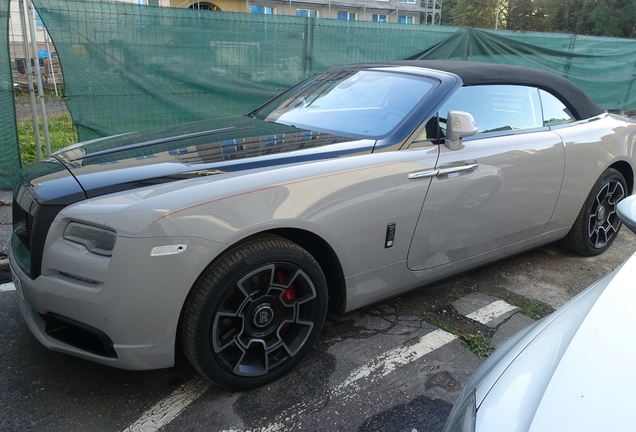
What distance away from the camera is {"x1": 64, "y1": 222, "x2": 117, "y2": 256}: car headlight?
203 centimetres

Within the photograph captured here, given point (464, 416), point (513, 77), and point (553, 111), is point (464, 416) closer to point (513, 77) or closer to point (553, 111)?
point (513, 77)

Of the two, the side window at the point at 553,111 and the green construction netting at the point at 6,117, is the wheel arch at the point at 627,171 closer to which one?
the side window at the point at 553,111

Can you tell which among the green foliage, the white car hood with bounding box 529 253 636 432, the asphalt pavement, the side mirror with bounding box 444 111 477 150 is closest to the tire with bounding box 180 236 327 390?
the asphalt pavement

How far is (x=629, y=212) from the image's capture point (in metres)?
1.99

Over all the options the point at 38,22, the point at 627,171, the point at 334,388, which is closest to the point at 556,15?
the point at 627,171

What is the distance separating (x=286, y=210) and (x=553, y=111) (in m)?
2.49

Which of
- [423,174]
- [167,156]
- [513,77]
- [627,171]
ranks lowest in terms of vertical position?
[627,171]

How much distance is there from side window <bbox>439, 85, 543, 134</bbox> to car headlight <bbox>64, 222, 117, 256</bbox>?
1.96 meters

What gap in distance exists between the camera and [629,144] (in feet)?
13.6

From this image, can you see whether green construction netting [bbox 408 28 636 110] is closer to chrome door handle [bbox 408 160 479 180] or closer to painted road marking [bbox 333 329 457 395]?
chrome door handle [bbox 408 160 479 180]

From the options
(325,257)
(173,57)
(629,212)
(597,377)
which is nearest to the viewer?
(597,377)

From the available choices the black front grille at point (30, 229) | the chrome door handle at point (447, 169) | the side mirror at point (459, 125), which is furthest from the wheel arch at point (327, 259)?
the side mirror at point (459, 125)

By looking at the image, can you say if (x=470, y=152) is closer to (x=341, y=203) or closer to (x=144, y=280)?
(x=341, y=203)

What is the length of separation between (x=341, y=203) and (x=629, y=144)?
3000 millimetres
